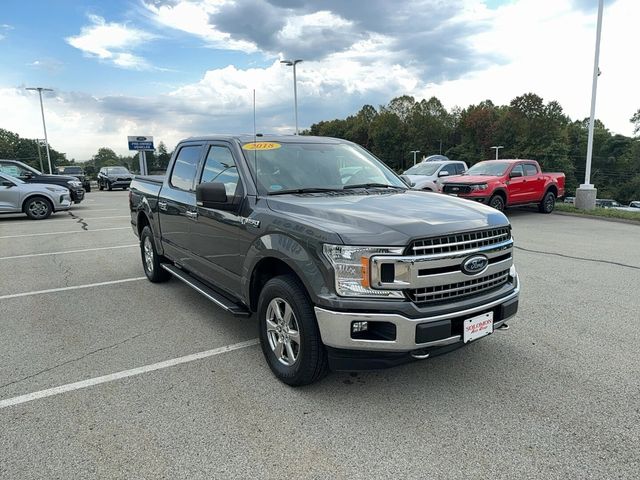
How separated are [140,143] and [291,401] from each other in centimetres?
3921

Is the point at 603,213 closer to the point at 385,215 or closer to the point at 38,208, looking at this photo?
the point at 385,215

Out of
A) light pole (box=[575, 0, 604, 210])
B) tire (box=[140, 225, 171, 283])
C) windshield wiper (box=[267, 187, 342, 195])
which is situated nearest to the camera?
windshield wiper (box=[267, 187, 342, 195])

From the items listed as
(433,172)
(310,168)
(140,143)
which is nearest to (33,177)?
(433,172)

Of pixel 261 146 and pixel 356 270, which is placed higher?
pixel 261 146

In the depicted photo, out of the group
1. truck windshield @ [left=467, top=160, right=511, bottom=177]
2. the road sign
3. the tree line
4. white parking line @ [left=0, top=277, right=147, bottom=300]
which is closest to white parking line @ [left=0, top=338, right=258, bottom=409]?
white parking line @ [left=0, top=277, right=147, bottom=300]

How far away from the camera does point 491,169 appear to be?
571 inches

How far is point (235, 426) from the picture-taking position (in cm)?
298

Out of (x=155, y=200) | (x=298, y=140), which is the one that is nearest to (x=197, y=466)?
(x=298, y=140)

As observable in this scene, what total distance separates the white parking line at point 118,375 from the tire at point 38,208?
13.1 metres

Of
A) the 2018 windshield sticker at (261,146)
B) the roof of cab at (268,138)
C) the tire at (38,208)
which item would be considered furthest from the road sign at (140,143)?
the 2018 windshield sticker at (261,146)

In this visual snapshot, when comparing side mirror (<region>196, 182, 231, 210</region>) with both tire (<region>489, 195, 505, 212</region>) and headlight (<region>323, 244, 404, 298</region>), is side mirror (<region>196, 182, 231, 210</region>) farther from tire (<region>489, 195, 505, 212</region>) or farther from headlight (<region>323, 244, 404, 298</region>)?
tire (<region>489, 195, 505, 212</region>)

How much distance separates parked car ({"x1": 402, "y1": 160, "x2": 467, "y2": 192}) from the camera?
1652 centimetres

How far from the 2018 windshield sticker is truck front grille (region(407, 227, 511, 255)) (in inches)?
77.4

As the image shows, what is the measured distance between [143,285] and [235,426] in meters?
4.02
